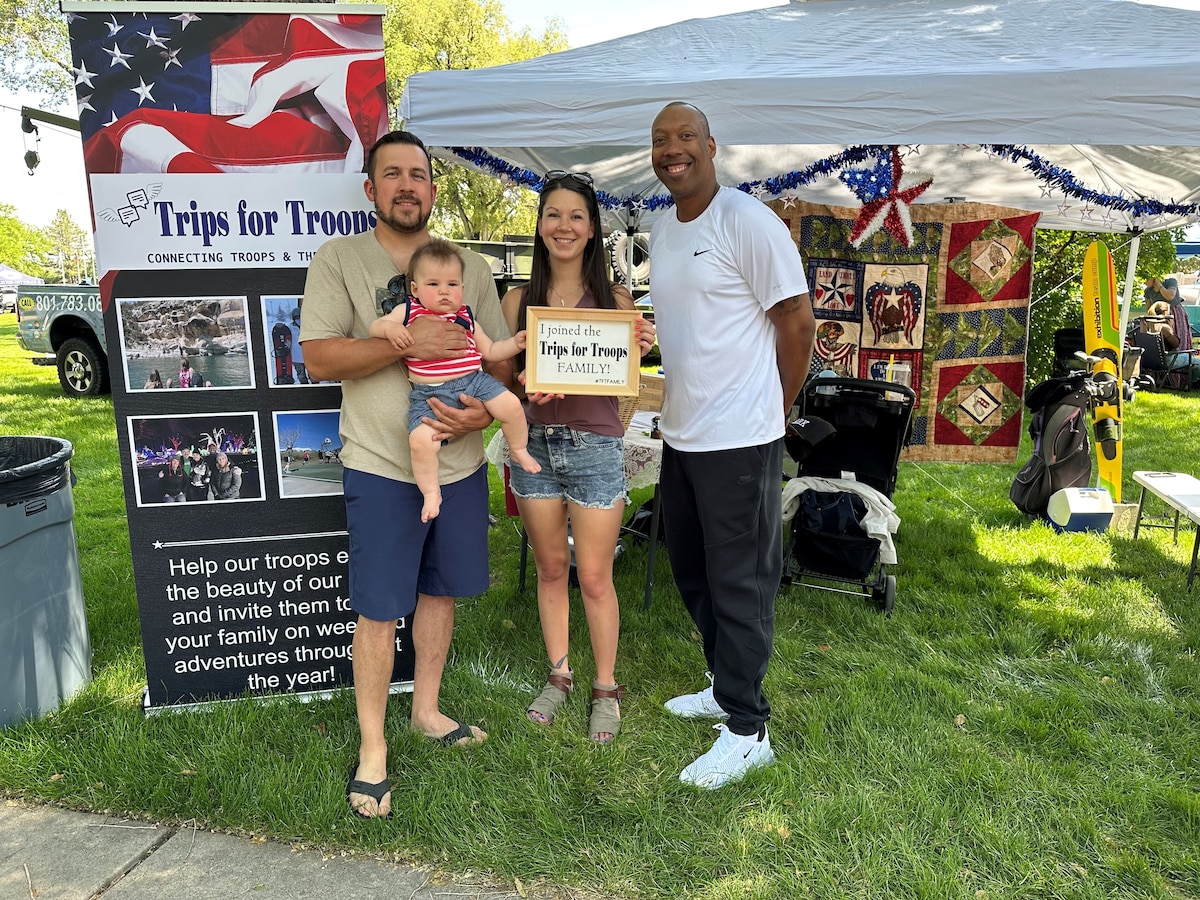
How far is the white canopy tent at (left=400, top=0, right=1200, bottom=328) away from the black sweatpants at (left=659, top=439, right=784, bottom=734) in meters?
1.61

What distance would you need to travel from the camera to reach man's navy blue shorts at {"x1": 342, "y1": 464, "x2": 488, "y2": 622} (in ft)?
8.59

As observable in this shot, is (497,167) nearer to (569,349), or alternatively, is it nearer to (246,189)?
(246,189)

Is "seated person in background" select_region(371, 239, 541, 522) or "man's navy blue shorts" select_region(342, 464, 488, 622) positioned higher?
"seated person in background" select_region(371, 239, 541, 522)

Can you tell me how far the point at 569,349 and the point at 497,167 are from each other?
8.94 ft

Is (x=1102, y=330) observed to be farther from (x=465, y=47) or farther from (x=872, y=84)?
(x=465, y=47)

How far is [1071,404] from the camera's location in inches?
215

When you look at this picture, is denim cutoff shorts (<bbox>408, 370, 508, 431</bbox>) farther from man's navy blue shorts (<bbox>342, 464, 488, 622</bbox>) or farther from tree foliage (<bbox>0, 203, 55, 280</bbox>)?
tree foliage (<bbox>0, 203, 55, 280</bbox>)

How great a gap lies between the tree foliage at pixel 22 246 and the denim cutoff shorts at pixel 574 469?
80754 mm

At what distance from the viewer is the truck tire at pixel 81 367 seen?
11.2m

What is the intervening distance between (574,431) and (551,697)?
3.79 feet

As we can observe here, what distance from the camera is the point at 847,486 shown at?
4.44 metres

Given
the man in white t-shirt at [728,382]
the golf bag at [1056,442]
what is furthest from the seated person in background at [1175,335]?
the man in white t-shirt at [728,382]

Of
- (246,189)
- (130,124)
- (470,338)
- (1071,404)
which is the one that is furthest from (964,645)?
(130,124)

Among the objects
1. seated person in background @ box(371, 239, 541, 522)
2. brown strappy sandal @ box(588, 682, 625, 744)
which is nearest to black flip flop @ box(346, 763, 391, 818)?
brown strappy sandal @ box(588, 682, 625, 744)
